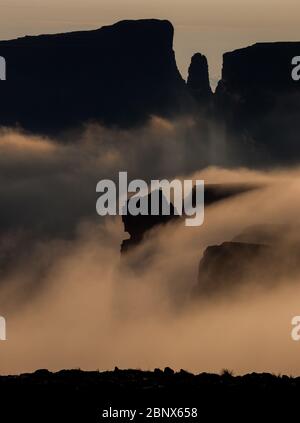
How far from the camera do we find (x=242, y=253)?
18250 centimetres

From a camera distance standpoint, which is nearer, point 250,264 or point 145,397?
point 145,397

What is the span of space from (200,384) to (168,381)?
3.21 ft

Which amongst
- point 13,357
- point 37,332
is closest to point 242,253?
point 37,332

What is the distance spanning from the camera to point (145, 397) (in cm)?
3159

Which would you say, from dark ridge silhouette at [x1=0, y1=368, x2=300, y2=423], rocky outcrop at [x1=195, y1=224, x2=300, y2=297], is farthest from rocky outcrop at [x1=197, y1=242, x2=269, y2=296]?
dark ridge silhouette at [x1=0, y1=368, x2=300, y2=423]

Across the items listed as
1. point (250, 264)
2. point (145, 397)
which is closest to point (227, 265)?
point (250, 264)

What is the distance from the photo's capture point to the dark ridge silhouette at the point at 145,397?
3045 cm

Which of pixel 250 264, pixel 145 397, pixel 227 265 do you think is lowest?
pixel 145 397

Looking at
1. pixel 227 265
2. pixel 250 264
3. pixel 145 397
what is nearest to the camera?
pixel 145 397

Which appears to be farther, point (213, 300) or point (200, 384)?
point (213, 300)

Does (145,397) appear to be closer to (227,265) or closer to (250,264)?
(227,265)

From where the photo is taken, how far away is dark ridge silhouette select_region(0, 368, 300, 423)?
99.9ft
